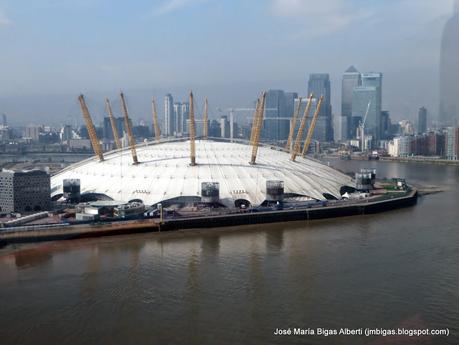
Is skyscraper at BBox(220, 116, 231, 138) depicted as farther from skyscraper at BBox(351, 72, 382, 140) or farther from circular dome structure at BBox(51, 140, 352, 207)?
circular dome structure at BBox(51, 140, 352, 207)

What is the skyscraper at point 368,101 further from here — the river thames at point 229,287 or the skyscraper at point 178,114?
the river thames at point 229,287

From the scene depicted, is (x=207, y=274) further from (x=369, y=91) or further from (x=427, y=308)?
(x=369, y=91)

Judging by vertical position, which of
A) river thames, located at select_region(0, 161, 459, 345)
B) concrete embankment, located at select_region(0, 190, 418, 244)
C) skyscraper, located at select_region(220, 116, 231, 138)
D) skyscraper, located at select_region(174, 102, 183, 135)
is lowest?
river thames, located at select_region(0, 161, 459, 345)

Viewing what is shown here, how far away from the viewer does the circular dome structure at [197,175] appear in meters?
20.1

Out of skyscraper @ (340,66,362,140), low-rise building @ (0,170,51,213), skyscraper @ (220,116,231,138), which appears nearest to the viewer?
low-rise building @ (0,170,51,213)

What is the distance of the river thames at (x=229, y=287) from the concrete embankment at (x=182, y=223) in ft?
1.66

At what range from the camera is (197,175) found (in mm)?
20781

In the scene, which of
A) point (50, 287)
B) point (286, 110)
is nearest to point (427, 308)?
point (50, 287)

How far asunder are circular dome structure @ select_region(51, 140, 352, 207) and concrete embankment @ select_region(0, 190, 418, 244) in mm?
928

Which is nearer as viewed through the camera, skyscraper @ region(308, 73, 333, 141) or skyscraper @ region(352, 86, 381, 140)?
skyscraper @ region(308, 73, 333, 141)

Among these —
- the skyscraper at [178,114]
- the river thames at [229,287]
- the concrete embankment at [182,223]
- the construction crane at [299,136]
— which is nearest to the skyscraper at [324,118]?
the skyscraper at [178,114]

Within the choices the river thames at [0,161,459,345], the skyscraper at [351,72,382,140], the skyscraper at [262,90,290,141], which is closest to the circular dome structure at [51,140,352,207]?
the river thames at [0,161,459,345]

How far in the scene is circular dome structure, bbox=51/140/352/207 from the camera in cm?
2011

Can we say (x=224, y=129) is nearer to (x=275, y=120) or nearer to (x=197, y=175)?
(x=275, y=120)
